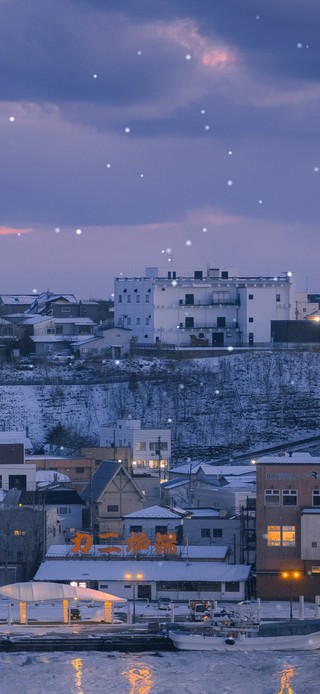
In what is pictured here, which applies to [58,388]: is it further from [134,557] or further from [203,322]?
[134,557]

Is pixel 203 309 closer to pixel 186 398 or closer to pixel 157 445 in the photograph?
pixel 186 398

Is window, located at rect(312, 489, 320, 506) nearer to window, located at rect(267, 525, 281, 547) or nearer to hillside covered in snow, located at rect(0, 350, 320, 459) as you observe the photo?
window, located at rect(267, 525, 281, 547)

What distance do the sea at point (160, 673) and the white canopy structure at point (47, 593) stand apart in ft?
4.29

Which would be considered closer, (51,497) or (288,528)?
(288,528)

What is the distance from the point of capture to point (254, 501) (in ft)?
69.8

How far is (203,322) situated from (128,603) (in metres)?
22.0

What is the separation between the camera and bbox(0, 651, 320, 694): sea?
14.7 m

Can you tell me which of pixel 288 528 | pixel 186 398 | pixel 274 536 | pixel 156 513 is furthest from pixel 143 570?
pixel 186 398

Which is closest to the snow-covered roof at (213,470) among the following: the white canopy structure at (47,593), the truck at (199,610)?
the truck at (199,610)

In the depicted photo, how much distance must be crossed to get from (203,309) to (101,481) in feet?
53.8

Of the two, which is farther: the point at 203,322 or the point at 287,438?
the point at 203,322

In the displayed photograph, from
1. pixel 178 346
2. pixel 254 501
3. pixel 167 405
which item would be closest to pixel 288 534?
pixel 254 501

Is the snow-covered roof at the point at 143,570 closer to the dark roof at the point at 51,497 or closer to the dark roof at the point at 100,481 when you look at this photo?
the dark roof at the point at 51,497

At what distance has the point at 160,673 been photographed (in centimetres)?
1537
